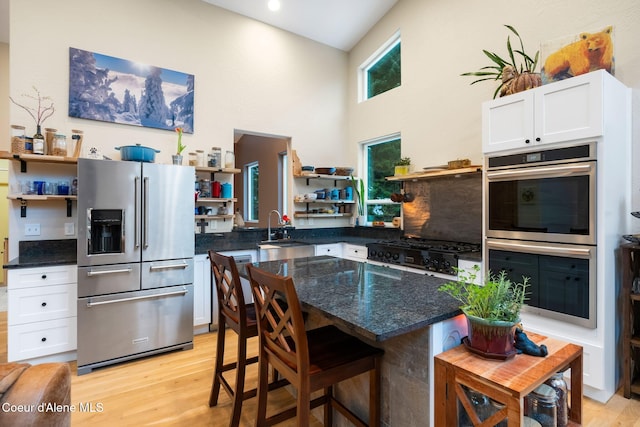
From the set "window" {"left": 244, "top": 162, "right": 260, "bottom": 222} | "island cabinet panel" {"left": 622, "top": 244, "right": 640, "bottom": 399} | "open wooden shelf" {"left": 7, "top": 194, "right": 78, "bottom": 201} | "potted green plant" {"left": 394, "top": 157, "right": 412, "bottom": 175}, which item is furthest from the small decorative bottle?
"island cabinet panel" {"left": 622, "top": 244, "right": 640, "bottom": 399}

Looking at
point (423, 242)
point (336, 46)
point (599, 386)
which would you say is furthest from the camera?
point (336, 46)

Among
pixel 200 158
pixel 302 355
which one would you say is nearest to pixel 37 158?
pixel 200 158

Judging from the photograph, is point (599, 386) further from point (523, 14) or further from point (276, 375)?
point (523, 14)

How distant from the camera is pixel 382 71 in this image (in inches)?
188

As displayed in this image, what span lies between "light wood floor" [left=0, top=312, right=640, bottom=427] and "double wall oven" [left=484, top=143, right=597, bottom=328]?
1.81 feet

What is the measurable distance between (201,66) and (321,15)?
69.9 inches

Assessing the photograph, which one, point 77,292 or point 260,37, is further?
point 260,37

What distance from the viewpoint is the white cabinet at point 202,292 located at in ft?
11.0

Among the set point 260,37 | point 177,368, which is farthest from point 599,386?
point 260,37

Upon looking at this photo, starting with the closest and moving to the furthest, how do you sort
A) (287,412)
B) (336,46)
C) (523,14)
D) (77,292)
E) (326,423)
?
(287,412) < (326,423) < (77,292) < (523,14) < (336,46)

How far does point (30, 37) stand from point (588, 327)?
526 centimetres

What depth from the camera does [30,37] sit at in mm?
3045

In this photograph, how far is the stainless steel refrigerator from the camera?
2.67m

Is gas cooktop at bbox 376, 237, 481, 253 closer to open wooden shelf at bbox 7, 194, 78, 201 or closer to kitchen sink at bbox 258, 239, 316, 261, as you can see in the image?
kitchen sink at bbox 258, 239, 316, 261
